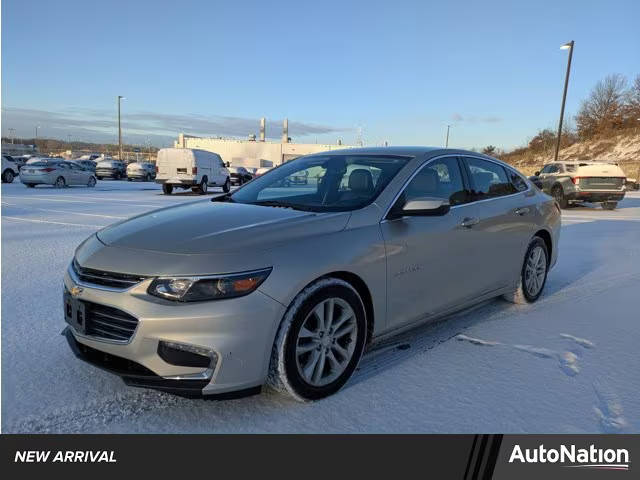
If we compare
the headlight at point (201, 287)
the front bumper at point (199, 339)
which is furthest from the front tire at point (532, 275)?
the headlight at point (201, 287)

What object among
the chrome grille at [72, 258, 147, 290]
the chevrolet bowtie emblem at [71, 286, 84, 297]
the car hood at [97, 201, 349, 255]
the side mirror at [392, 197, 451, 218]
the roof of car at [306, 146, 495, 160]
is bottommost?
the chevrolet bowtie emblem at [71, 286, 84, 297]

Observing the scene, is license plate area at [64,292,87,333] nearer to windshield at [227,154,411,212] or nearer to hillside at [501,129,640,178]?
windshield at [227,154,411,212]

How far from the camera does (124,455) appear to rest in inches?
98.7

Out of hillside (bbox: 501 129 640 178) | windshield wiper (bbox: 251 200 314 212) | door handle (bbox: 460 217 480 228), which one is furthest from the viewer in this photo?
hillside (bbox: 501 129 640 178)

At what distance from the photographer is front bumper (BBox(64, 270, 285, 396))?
8.42 ft

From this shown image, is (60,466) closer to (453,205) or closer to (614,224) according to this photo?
(453,205)

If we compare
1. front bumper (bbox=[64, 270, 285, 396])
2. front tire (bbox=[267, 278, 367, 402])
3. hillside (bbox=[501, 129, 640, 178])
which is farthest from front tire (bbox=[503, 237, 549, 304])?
hillside (bbox=[501, 129, 640, 178])

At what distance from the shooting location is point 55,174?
75.5ft

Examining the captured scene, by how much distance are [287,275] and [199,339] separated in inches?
21.7

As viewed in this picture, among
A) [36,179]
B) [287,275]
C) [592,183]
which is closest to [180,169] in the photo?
[36,179]

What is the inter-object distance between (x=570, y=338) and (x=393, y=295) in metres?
→ 1.72

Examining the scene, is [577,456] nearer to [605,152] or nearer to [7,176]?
[7,176]

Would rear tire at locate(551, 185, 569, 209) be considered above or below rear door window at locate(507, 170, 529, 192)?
below

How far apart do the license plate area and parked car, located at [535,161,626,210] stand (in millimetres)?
16079
